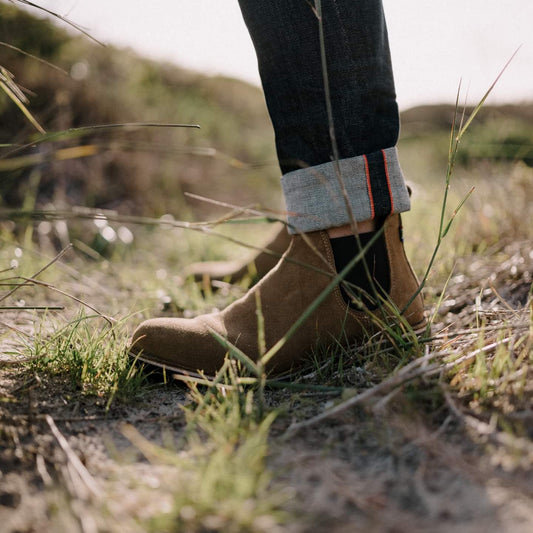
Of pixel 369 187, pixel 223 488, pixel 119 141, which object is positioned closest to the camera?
pixel 223 488

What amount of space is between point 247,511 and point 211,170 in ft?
11.1

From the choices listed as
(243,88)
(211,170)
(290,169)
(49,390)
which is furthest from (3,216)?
(243,88)

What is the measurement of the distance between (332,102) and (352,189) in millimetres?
176

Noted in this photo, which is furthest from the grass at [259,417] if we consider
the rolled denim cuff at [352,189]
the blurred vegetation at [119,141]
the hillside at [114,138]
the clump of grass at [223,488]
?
the blurred vegetation at [119,141]

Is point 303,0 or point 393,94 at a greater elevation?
point 303,0

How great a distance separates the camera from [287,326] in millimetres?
1017

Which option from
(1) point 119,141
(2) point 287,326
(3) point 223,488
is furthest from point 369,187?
(1) point 119,141

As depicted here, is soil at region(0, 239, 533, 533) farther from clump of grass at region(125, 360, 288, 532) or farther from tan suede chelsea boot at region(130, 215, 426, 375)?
tan suede chelsea boot at region(130, 215, 426, 375)

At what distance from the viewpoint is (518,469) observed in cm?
60

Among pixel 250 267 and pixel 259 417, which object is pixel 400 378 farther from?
pixel 250 267

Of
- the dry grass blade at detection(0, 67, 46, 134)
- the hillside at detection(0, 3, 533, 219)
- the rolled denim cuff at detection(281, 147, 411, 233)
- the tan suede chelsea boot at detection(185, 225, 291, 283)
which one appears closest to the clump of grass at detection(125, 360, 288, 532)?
the rolled denim cuff at detection(281, 147, 411, 233)

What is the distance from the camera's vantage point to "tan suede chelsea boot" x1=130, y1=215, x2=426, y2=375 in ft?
3.32

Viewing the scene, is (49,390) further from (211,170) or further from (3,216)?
(211,170)

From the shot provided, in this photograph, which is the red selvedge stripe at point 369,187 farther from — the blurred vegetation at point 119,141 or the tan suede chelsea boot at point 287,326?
the blurred vegetation at point 119,141
